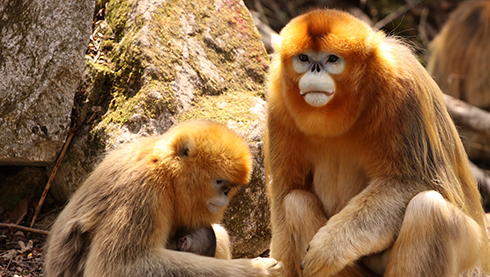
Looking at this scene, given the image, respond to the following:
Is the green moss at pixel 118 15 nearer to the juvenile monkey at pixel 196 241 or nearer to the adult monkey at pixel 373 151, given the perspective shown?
the adult monkey at pixel 373 151

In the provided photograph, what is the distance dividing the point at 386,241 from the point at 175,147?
4.49 feet

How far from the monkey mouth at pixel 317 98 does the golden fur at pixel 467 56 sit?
277 inches

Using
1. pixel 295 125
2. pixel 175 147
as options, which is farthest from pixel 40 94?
pixel 295 125

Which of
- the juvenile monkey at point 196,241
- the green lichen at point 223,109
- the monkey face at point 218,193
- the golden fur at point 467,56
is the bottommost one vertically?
the golden fur at point 467,56

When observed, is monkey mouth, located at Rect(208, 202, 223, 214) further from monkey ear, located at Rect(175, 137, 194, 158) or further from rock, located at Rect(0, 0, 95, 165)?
rock, located at Rect(0, 0, 95, 165)

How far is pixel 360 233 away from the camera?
327 centimetres

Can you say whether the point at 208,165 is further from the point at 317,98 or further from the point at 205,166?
the point at 317,98

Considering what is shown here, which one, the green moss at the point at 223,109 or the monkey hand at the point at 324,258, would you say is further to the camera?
the green moss at the point at 223,109

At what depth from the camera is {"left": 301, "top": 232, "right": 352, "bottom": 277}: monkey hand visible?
326 cm

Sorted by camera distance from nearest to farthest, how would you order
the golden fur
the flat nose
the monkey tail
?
the flat nose
the monkey tail
the golden fur

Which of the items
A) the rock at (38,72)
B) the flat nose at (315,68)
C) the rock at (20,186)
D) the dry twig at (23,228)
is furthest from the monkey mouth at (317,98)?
the rock at (20,186)

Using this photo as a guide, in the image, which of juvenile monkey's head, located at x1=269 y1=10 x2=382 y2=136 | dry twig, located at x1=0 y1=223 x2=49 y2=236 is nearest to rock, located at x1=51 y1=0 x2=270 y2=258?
dry twig, located at x1=0 y1=223 x2=49 y2=236

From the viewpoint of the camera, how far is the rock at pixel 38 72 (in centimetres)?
422

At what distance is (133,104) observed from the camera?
171 inches
